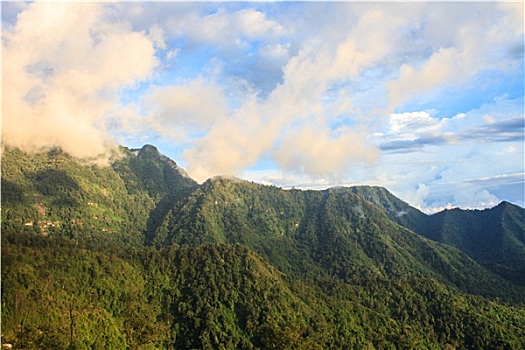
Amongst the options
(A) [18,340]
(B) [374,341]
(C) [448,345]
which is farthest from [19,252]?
(C) [448,345]

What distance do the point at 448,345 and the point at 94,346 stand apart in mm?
159449

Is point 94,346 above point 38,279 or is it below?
below

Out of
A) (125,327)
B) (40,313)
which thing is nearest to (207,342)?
(125,327)

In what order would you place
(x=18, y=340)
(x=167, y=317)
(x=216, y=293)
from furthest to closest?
1. (x=216, y=293)
2. (x=167, y=317)
3. (x=18, y=340)

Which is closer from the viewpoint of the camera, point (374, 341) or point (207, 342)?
point (207, 342)

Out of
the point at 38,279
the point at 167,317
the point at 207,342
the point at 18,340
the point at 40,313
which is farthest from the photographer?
the point at 167,317

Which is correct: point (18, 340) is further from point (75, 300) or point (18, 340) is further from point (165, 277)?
point (165, 277)

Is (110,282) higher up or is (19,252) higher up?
(19,252)

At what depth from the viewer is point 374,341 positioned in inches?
7279

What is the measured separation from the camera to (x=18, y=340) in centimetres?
12244

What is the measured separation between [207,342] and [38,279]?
68651 mm

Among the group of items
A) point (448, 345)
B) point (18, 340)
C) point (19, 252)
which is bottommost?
point (448, 345)

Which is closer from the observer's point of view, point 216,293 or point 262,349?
point 262,349

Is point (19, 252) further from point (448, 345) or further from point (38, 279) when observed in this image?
point (448, 345)
